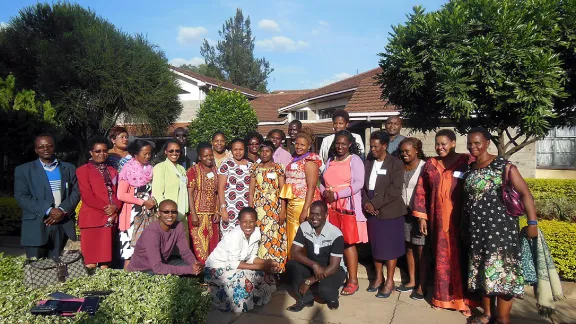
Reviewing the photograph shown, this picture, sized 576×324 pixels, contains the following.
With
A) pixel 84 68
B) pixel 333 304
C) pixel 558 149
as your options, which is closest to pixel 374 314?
pixel 333 304

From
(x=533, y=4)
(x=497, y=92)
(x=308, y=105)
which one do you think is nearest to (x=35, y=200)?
(x=497, y=92)

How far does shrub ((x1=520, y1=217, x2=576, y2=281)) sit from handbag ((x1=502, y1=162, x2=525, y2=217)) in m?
1.81

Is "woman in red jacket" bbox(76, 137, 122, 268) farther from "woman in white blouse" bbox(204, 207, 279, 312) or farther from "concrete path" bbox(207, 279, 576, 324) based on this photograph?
"concrete path" bbox(207, 279, 576, 324)

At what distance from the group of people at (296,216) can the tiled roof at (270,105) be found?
1981 cm

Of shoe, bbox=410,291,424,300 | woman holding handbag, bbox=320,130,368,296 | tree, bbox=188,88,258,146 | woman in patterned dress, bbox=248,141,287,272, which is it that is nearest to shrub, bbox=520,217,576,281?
shoe, bbox=410,291,424,300

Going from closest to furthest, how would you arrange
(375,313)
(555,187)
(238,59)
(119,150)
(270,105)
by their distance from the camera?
(375,313), (119,150), (555,187), (270,105), (238,59)

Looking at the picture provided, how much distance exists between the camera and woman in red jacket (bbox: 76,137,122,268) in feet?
16.4

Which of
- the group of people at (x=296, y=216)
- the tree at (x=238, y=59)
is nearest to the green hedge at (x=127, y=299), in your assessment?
the group of people at (x=296, y=216)

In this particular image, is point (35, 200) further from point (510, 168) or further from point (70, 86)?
point (70, 86)

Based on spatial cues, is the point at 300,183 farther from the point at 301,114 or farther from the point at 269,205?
the point at 301,114

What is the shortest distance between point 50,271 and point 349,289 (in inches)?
125

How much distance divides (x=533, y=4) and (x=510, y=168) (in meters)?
2.25

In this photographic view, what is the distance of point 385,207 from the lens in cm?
479

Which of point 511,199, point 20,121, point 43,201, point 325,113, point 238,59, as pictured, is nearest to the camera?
point 511,199
